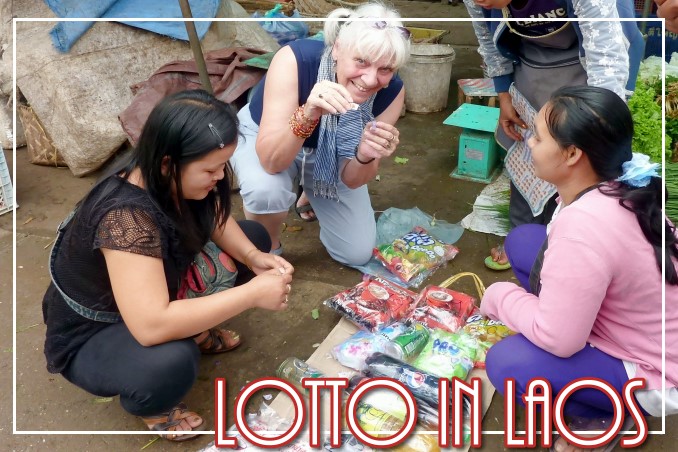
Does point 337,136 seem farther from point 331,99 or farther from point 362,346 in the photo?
point 362,346

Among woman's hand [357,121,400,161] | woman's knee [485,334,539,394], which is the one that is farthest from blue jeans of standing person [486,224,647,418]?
woman's hand [357,121,400,161]

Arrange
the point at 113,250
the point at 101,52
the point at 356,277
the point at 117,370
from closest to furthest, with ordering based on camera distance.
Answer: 1. the point at 113,250
2. the point at 117,370
3. the point at 356,277
4. the point at 101,52

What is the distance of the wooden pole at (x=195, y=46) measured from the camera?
340cm

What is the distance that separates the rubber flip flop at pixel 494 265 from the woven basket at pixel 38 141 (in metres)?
2.91

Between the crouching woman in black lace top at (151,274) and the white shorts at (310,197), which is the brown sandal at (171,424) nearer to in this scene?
the crouching woman in black lace top at (151,274)

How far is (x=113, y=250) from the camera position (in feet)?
5.94

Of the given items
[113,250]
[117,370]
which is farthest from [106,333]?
[113,250]

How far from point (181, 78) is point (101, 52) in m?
0.77

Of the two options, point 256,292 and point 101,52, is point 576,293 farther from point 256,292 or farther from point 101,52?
point 101,52

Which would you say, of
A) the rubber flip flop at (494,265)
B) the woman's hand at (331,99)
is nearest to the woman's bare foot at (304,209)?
the rubber flip flop at (494,265)

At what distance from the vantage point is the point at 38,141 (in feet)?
13.8

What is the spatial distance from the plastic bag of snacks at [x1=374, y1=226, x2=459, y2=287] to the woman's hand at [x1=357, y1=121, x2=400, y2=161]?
0.67 metres

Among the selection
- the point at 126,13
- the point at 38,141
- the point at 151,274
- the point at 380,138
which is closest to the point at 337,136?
the point at 380,138

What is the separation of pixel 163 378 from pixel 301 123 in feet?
3.47
